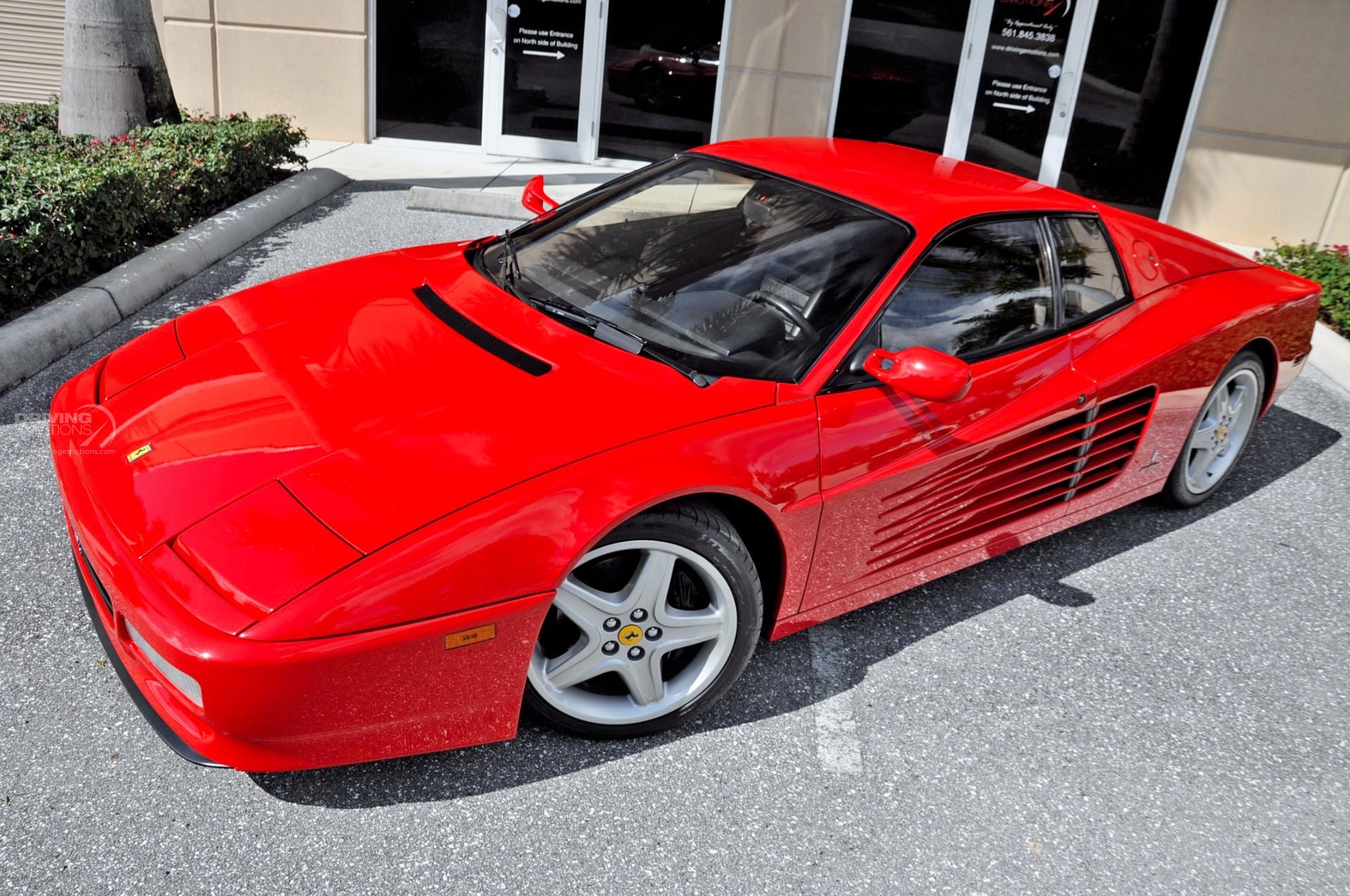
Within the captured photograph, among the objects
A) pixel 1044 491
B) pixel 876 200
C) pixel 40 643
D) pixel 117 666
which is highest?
pixel 876 200

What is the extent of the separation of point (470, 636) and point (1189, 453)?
3226 millimetres

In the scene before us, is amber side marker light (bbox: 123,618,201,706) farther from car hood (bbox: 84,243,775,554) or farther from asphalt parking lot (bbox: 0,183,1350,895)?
asphalt parking lot (bbox: 0,183,1350,895)

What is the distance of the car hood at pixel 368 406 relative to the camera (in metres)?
2.49

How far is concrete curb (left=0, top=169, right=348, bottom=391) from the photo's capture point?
465cm

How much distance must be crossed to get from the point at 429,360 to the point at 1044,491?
83.6 inches

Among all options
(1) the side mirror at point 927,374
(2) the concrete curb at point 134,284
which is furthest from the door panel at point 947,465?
(2) the concrete curb at point 134,284

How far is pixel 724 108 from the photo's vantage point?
9734 mm

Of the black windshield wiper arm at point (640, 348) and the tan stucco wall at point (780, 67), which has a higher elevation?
the tan stucco wall at point (780, 67)

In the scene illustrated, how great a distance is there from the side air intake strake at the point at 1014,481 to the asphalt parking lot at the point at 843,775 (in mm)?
372

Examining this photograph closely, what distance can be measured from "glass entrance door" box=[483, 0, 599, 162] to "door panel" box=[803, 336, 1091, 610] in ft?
24.0

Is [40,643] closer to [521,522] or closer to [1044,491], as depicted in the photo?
[521,522]

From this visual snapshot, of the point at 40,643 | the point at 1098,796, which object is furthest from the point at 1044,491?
the point at 40,643

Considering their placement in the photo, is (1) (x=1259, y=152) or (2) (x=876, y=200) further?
(1) (x=1259, y=152)

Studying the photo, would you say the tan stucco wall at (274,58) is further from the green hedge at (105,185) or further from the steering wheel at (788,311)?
the steering wheel at (788,311)
